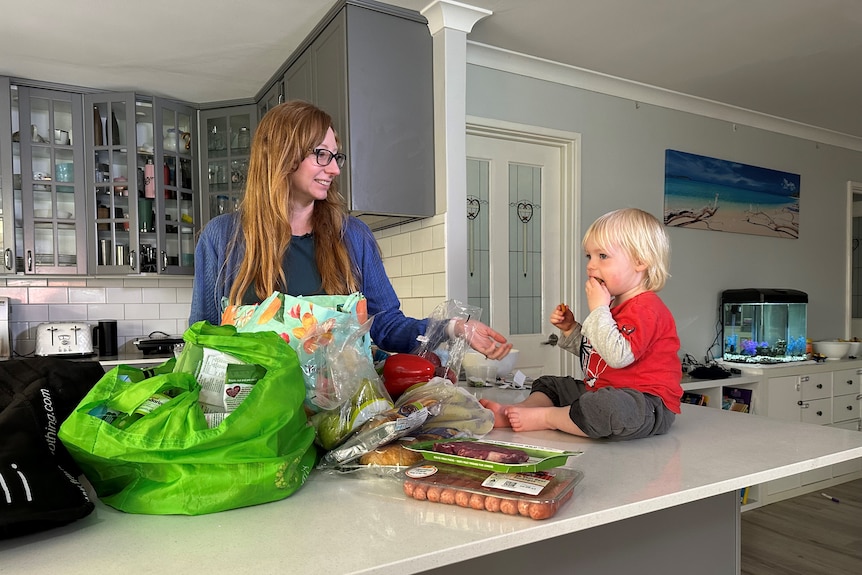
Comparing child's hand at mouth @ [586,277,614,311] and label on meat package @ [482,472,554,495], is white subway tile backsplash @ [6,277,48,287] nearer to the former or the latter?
child's hand at mouth @ [586,277,614,311]

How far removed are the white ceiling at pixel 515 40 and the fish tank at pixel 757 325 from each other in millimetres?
1299

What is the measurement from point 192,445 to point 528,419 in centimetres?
68

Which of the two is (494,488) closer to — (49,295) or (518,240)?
(518,240)

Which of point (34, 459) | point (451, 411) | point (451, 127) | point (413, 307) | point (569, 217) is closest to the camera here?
point (34, 459)

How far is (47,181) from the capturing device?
3572 millimetres

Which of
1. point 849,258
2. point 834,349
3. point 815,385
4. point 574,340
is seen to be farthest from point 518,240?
point 849,258

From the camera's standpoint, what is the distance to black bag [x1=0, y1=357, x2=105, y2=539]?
62 cm

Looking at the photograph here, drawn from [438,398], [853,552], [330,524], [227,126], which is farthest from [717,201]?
[330,524]

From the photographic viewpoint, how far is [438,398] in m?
1.00

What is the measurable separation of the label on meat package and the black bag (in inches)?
18.0

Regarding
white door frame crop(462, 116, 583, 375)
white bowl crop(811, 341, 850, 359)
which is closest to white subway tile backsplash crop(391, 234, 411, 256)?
white door frame crop(462, 116, 583, 375)

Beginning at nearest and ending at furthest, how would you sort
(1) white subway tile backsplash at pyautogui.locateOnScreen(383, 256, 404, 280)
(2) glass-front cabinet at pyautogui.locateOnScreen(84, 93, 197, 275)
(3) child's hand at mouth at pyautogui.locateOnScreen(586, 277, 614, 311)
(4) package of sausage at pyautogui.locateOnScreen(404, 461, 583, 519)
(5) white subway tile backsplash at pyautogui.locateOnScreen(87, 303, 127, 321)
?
(4) package of sausage at pyautogui.locateOnScreen(404, 461, 583, 519) < (3) child's hand at mouth at pyautogui.locateOnScreen(586, 277, 614, 311) < (1) white subway tile backsplash at pyautogui.locateOnScreen(383, 256, 404, 280) < (2) glass-front cabinet at pyautogui.locateOnScreen(84, 93, 197, 275) < (5) white subway tile backsplash at pyautogui.locateOnScreen(87, 303, 127, 321)

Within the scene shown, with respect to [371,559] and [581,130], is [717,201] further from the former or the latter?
[371,559]

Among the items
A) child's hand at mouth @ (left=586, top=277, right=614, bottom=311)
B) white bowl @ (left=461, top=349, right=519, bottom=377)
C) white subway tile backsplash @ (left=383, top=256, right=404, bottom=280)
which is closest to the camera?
child's hand at mouth @ (left=586, top=277, right=614, bottom=311)
